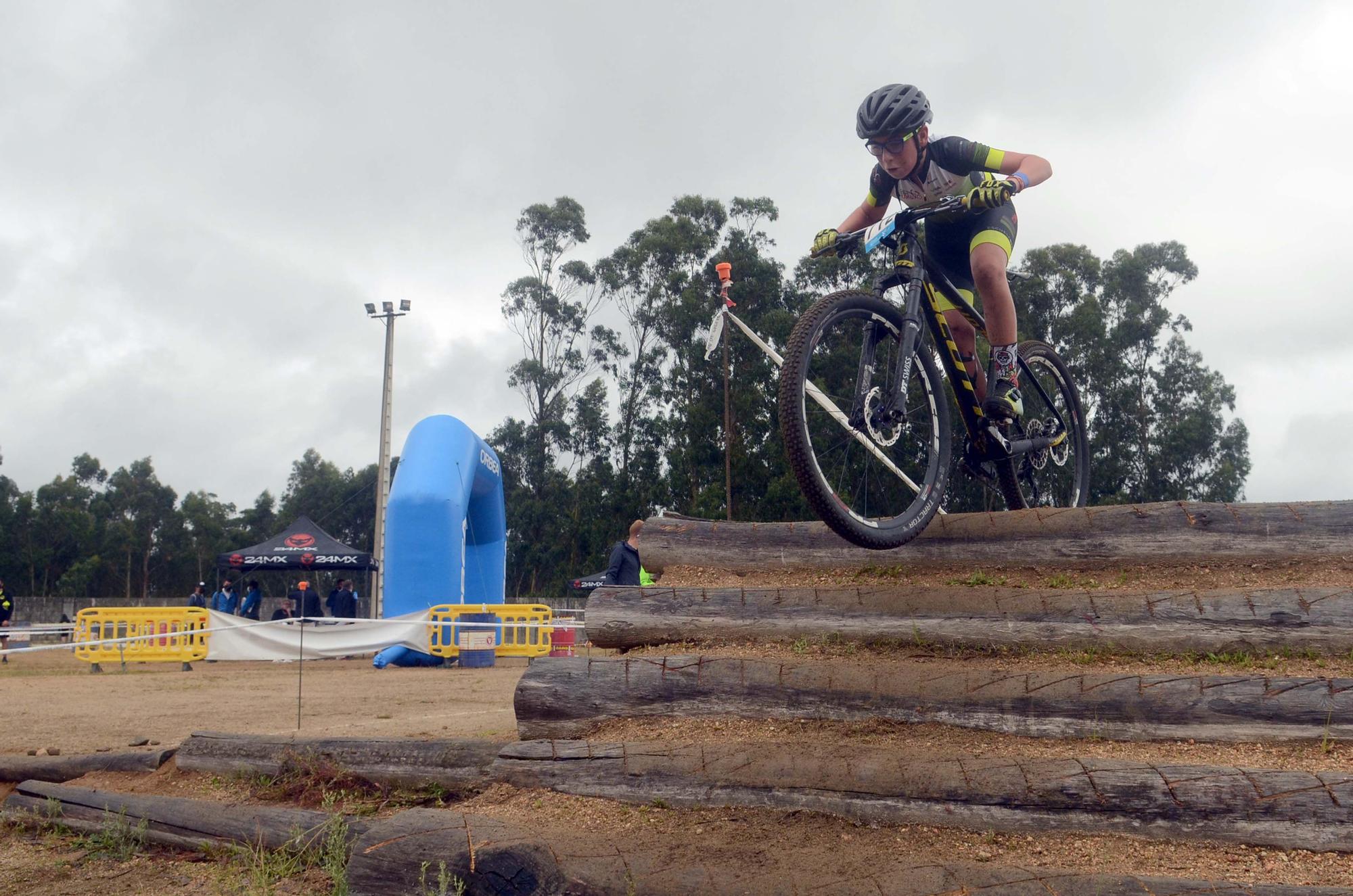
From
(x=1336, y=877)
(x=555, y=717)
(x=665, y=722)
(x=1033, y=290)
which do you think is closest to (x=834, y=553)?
(x=665, y=722)

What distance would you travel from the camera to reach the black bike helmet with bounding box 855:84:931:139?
5258 millimetres

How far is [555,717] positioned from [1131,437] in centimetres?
3574

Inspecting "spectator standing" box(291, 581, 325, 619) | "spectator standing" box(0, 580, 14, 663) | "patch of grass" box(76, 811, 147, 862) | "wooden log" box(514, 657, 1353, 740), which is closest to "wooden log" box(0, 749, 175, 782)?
"patch of grass" box(76, 811, 147, 862)

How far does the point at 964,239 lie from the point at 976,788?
3.35 metres

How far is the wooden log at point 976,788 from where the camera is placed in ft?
12.0

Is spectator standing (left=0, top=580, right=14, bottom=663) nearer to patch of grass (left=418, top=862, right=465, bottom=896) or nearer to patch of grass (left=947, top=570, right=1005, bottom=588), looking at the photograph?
patch of grass (left=418, top=862, right=465, bottom=896)

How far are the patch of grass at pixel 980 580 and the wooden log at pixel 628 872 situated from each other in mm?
1835

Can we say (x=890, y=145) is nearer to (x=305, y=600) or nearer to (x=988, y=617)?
(x=988, y=617)

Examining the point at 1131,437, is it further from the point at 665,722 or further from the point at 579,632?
the point at 665,722

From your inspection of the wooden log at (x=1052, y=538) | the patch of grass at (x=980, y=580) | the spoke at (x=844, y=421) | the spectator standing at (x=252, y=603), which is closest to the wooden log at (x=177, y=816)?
the wooden log at (x=1052, y=538)

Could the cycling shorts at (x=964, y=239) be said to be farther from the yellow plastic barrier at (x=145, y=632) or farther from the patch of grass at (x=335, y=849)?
the yellow plastic barrier at (x=145, y=632)

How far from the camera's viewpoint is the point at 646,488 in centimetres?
3959

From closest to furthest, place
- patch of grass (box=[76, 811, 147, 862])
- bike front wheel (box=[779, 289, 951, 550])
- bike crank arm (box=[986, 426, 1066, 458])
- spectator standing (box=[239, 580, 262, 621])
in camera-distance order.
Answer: bike front wheel (box=[779, 289, 951, 550]) → patch of grass (box=[76, 811, 147, 862]) → bike crank arm (box=[986, 426, 1066, 458]) → spectator standing (box=[239, 580, 262, 621])

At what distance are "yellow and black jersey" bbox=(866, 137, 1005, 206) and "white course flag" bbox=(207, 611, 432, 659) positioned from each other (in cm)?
1247
